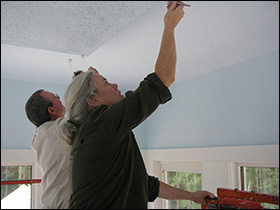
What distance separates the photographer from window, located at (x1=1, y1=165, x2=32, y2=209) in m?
2.99

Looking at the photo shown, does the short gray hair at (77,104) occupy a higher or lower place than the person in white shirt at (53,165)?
higher

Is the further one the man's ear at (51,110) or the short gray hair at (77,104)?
the man's ear at (51,110)

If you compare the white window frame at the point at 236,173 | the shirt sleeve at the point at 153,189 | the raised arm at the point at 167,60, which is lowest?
the shirt sleeve at the point at 153,189

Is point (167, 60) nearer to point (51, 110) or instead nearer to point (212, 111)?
point (51, 110)

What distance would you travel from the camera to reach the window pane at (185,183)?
307 cm

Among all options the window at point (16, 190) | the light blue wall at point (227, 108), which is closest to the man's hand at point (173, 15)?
the light blue wall at point (227, 108)

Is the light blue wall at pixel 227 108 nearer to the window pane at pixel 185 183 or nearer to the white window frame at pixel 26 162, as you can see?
the window pane at pixel 185 183

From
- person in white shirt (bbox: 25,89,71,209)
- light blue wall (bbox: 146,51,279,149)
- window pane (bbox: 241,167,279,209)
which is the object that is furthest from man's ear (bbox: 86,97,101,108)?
window pane (bbox: 241,167,279,209)

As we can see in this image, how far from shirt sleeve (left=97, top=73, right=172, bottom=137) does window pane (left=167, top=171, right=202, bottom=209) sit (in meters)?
2.42

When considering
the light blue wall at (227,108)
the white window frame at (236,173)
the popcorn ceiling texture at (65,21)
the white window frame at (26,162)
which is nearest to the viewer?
the popcorn ceiling texture at (65,21)

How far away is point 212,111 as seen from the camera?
2785mm

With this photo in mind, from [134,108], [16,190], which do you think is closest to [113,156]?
[134,108]

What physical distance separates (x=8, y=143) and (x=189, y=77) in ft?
5.49

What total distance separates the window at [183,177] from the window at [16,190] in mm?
1308
